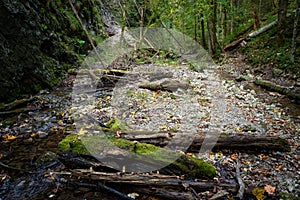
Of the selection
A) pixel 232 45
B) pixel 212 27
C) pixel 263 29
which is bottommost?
pixel 232 45

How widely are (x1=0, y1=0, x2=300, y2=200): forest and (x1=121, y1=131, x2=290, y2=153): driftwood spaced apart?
2cm

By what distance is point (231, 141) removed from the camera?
14.9 ft

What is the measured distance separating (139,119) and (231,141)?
8.99 ft

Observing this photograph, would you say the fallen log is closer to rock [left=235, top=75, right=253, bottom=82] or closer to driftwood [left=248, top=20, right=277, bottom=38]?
rock [left=235, top=75, right=253, bottom=82]

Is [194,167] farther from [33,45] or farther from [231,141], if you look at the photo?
[33,45]

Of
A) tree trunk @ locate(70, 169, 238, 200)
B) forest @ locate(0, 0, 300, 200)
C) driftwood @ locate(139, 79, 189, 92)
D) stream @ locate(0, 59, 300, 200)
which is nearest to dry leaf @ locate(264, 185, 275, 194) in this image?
forest @ locate(0, 0, 300, 200)

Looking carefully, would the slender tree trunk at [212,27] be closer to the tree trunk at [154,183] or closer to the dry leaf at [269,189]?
the dry leaf at [269,189]

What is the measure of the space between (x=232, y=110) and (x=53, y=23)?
33.8 ft

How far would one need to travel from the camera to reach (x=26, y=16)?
364 inches

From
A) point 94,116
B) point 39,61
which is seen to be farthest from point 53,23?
point 94,116

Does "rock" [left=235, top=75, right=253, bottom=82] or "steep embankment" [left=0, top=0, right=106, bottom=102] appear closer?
"steep embankment" [left=0, top=0, right=106, bottom=102]

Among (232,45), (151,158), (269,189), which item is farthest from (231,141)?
(232,45)

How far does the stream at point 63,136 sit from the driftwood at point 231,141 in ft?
0.67

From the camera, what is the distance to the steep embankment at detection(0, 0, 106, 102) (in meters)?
8.00
